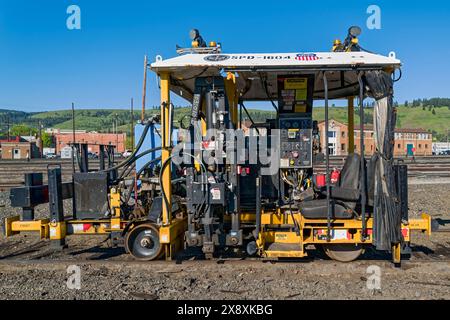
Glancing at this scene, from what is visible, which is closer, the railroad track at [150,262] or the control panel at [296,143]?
the railroad track at [150,262]

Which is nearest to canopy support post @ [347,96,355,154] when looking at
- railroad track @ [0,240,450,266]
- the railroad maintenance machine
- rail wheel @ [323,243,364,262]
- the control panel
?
the railroad maintenance machine

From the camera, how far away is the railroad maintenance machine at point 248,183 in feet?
20.9

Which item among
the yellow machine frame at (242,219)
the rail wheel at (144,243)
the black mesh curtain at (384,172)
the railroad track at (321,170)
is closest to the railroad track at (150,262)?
the rail wheel at (144,243)

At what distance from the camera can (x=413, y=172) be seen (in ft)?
79.7

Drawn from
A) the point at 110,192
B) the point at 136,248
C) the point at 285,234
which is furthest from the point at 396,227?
the point at 110,192

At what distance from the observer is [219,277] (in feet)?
20.3

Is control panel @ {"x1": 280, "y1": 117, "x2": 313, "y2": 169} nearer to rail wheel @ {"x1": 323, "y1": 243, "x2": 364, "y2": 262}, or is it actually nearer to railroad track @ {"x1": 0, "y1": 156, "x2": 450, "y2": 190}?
rail wheel @ {"x1": 323, "y1": 243, "x2": 364, "y2": 262}

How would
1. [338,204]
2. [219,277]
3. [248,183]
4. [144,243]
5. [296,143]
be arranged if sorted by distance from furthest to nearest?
[248,183] → [296,143] → [144,243] → [338,204] → [219,277]

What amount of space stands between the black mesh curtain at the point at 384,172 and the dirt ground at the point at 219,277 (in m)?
0.60

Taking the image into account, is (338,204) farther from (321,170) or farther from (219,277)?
(321,170)

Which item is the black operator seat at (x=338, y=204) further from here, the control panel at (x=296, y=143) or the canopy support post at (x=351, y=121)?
the canopy support post at (x=351, y=121)

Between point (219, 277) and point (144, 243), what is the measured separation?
4.83 ft

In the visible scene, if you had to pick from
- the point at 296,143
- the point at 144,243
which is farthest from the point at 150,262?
the point at 296,143

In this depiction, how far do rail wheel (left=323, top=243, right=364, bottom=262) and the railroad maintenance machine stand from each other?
2 centimetres
